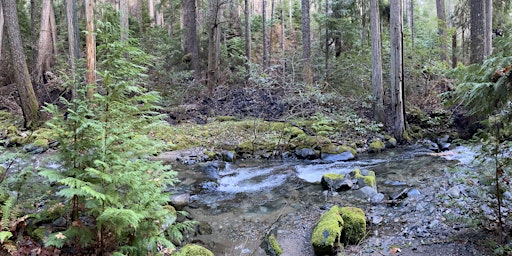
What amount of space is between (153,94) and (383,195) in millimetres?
4768

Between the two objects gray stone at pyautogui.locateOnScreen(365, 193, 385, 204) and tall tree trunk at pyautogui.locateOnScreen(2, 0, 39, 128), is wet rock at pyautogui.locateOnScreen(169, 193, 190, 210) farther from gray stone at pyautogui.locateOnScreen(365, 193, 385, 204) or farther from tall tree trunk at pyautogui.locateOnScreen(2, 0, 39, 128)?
tall tree trunk at pyautogui.locateOnScreen(2, 0, 39, 128)

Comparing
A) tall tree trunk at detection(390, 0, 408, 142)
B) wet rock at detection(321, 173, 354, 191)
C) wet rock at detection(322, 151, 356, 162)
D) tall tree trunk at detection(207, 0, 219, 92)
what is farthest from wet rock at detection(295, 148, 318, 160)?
tall tree trunk at detection(207, 0, 219, 92)

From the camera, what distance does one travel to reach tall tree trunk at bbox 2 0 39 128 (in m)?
11.3

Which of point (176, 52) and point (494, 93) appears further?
point (176, 52)

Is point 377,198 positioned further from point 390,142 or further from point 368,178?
point 390,142

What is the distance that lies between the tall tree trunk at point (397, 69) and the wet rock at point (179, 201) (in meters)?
8.87

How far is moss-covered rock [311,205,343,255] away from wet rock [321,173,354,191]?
81.7 inches

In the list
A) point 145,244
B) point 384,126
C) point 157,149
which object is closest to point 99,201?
point 145,244

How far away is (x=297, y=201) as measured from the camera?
6621mm

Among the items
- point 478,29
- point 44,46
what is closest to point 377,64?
point 478,29

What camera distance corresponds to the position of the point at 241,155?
10797 millimetres

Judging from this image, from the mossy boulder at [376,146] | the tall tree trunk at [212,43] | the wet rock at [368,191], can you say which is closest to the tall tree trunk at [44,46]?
the tall tree trunk at [212,43]

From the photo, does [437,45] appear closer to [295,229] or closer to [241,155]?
[241,155]

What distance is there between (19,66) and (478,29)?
16.3m
